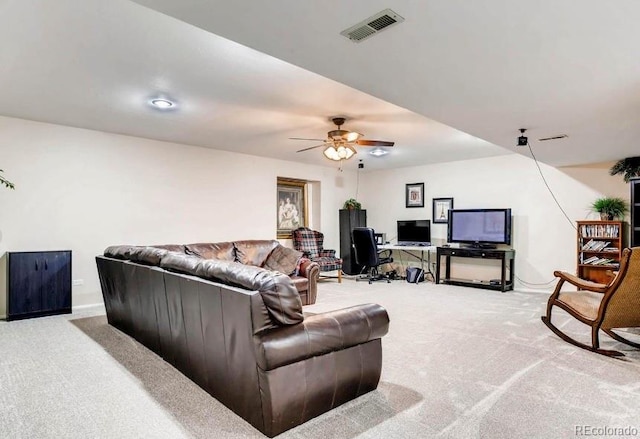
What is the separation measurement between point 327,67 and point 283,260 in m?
3.67

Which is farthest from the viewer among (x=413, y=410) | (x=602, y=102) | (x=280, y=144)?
(x=280, y=144)

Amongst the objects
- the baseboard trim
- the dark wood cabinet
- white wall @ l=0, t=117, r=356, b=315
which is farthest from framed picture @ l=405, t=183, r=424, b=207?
the dark wood cabinet

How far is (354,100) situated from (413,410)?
8.94ft

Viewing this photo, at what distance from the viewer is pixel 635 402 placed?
2275 millimetres

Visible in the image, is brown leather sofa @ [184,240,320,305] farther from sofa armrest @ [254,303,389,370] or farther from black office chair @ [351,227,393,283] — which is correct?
sofa armrest @ [254,303,389,370]

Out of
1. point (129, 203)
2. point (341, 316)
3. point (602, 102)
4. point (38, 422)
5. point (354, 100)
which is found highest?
point (354, 100)

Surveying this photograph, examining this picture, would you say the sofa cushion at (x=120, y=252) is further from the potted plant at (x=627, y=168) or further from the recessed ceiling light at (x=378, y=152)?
the potted plant at (x=627, y=168)

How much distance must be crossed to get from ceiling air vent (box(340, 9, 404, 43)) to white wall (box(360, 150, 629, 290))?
552cm

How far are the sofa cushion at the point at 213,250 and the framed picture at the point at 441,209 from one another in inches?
159

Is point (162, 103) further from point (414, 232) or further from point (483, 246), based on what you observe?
point (483, 246)

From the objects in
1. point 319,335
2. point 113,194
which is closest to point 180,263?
point 319,335

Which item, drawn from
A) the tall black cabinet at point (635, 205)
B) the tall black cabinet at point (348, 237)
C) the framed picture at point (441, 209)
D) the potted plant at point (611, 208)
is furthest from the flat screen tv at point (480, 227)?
the tall black cabinet at point (348, 237)

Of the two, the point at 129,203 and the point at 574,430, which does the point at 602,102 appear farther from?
the point at 129,203

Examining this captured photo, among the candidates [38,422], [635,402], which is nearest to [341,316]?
[38,422]
